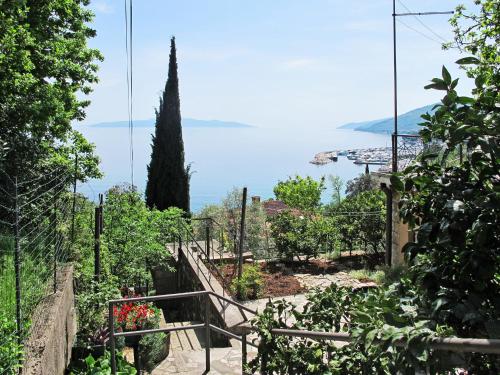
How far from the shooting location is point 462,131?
1.84 m

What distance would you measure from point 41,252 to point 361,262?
8.11 metres

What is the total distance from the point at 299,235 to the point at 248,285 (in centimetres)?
280

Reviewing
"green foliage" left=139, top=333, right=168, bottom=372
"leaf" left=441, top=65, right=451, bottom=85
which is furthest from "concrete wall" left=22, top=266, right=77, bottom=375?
"leaf" left=441, top=65, right=451, bottom=85

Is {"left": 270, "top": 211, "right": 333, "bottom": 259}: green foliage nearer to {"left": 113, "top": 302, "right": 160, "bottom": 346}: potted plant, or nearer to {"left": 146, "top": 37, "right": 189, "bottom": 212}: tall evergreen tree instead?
{"left": 113, "top": 302, "right": 160, "bottom": 346}: potted plant

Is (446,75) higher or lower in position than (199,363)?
higher

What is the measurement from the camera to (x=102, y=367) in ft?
16.3

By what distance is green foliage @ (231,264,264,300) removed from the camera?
29.4 ft

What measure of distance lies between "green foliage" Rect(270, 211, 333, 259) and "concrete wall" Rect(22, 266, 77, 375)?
6.21 metres

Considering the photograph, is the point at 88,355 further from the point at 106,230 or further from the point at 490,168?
the point at 490,168

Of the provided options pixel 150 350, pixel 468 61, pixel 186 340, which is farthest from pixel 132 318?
pixel 468 61

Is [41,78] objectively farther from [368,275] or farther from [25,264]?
[368,275]

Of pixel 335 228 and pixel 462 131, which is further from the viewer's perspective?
pixel 335 228

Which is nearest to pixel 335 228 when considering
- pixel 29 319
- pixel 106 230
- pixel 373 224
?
pixel 373 224

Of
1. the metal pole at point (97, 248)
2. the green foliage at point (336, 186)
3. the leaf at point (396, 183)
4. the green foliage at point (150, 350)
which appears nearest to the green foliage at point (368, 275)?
the green foliage at point (150, 350)
